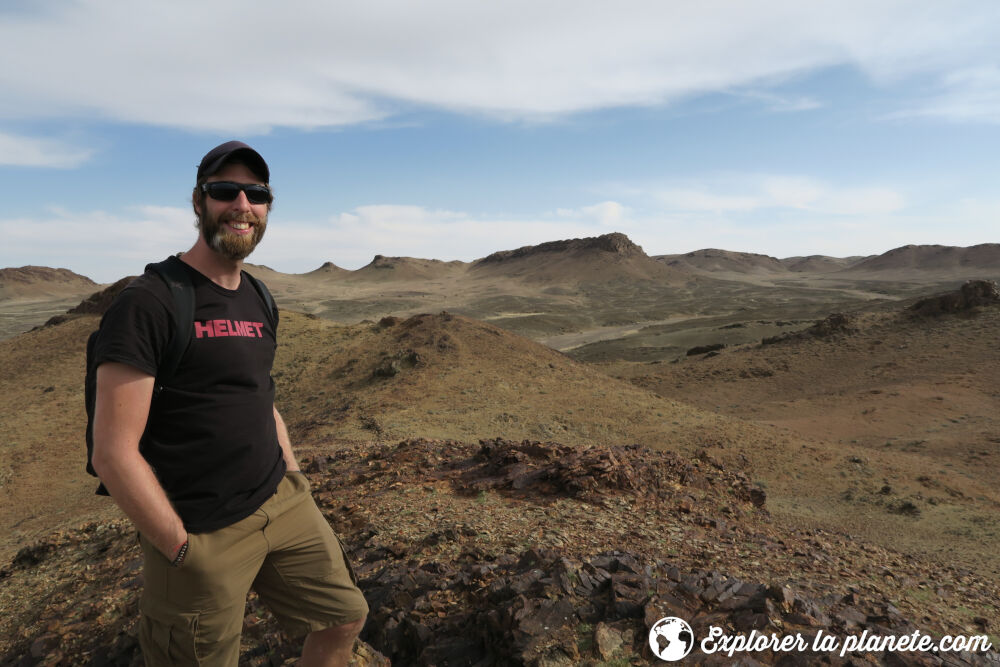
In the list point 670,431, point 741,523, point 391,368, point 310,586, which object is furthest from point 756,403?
point 310,586

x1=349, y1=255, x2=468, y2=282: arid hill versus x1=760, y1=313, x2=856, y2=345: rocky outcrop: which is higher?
x1=349, y1=255, x2=468, y2=282: arid hill

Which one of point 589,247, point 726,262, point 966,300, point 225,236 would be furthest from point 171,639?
point 726,262

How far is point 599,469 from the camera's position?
720 centimetres

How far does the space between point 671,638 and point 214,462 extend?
2677 millimetres

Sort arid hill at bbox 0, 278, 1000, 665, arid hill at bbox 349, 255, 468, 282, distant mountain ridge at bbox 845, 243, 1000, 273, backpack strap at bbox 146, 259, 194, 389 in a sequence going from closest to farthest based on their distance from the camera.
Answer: backpack strap at bbox 146, 259, 194, 389, arid hill at bbox 0, 278, 1000, 665, distant mountain ridge at bbox 845, 243, 1000, 273, arid hill at bbox 349, 255, 468, 282

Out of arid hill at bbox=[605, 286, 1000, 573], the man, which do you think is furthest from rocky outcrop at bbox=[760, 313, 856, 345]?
the man

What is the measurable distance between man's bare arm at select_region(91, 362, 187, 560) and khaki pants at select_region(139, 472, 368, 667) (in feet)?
0.87

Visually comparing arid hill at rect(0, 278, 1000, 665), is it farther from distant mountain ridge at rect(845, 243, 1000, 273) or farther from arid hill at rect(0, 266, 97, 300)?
distant mountain ridge at rect(845, 243, 1000, 273)

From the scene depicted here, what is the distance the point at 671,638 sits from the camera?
10.8 feet

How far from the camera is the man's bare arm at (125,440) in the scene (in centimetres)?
190

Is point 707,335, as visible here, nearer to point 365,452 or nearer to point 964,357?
point 964,357

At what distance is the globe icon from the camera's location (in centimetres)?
320

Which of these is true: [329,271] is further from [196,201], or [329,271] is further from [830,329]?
[196,201]

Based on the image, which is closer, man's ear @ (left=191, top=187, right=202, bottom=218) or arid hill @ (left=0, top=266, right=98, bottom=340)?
man's ear @ (left=191, top=187, right=202, bottom=218)
